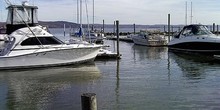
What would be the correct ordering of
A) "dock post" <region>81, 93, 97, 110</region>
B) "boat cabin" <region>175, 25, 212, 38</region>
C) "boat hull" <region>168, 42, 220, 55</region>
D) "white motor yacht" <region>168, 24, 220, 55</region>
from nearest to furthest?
"dock post" <region>81, 93, 97, 110</region> < "boat hull" <region>168, 42, 220, 55</region> < "white motor yacht" <region>168, 24, 220, 55</region> < "boat cabin" <region>175, 25, 212, 38</region>

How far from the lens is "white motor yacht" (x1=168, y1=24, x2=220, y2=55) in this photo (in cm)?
2955

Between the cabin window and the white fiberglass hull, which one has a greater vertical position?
the cabin window

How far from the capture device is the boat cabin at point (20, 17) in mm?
22703

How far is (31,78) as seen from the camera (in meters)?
18.4

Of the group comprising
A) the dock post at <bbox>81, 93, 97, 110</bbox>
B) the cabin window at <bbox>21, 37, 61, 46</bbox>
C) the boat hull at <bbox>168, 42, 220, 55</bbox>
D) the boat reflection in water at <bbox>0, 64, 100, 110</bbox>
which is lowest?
the boat reflection in water at <bbox>0, 64, 100, 110</bbox>

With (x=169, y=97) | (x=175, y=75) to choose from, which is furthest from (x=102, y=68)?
(x=169, y=97)

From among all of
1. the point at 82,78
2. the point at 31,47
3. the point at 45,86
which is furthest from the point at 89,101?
the point at 31,47

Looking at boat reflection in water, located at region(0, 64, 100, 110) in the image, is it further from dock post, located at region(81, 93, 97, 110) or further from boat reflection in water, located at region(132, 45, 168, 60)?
boat reflection in water, located at region(132, 45, 168, 60)

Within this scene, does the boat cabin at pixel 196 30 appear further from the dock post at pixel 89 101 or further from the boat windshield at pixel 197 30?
the dock post at pixel 89 101

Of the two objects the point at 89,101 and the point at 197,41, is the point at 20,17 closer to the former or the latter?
the point at 197,41

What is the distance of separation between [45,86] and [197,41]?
18248mm

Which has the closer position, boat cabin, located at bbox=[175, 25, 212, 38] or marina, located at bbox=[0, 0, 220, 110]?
marina, located at bbox=[0, 0, 220, 110]

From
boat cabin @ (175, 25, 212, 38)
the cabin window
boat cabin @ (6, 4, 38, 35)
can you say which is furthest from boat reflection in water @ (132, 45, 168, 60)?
boat cabin @ (6, 4, 38, 35)

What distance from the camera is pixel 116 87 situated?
15.4 m
